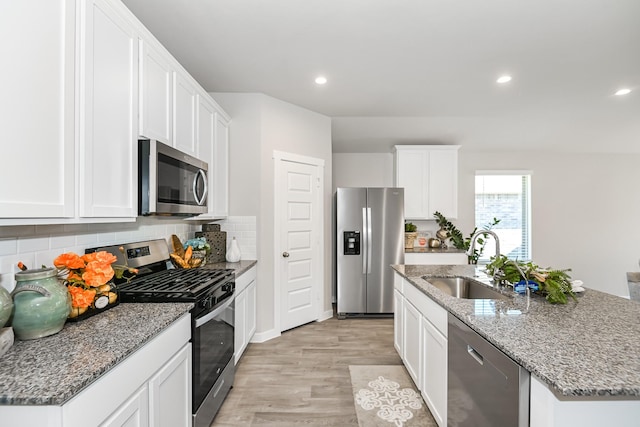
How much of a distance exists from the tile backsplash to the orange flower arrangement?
7.8 inches

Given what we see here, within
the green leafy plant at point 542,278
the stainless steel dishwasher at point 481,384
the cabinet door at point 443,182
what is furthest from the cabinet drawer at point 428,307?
the cabinet door at point 443,182

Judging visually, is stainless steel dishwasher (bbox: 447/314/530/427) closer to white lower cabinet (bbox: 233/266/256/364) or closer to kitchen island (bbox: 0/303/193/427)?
kitchen island (bbox: 0/303/193/427)

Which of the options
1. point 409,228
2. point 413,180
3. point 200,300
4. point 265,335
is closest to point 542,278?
point 200,300

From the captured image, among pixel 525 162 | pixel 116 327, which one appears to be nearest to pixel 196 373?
pixel 116 327

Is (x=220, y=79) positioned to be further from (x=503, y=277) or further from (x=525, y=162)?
(x=525, y=162)

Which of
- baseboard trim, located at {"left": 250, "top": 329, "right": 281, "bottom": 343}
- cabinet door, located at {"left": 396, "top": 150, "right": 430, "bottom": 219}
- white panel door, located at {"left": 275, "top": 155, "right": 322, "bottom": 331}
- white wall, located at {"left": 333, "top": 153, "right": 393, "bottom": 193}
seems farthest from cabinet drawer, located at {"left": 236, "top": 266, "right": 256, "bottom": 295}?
white wall, located at {"left": 333, "top": 153, "right": 393, "bottom": 193}

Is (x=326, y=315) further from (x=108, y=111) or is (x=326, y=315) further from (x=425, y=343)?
(x=108, y=111)

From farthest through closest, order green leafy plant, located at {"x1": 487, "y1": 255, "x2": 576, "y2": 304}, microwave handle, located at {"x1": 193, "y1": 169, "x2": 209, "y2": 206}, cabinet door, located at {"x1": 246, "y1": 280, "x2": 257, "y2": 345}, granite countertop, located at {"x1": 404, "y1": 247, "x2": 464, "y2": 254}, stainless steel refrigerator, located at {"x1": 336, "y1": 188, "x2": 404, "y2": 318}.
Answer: granite countertop, located at {"x1": 404, "y1": 247, "x2": 464, "y2": 254} → stainless steel refrigerator, located at {"x1": 336, "y1": 188, "x2": 404, "y2": 318} → cabinet door, located at {"x1": 246, "y1": 280, "x2": 257, "y2": 345} → microwave handle, located at {"x1": 193, "y1": 169, "x2": 209, "y2": 206} → green leafy plant, located at {"x1": 487, "y1": 255, "x2": 576, "y2": 304}

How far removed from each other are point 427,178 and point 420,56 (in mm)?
2388

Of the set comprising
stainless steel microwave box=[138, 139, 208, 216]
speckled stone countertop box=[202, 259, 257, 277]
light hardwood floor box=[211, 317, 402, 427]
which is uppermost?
stainless steel microwave box=[138, 139, 208, 216]

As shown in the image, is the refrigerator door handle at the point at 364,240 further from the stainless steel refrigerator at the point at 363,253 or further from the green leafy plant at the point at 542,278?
the green leafy plant at the point at 542,278

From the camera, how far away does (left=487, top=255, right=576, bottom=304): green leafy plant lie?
1615 millimetres

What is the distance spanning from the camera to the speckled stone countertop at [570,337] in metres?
0.86

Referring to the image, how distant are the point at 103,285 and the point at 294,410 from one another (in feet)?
4.82
